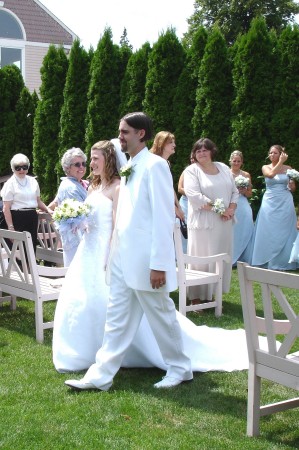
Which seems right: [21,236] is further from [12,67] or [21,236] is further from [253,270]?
[12,67]

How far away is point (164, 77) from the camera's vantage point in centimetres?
1296

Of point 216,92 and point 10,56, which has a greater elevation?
point 10,56

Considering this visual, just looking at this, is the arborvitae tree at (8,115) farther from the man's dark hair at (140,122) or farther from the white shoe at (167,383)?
the white shoe at (167,383)

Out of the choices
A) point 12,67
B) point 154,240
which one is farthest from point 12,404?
point 12,67

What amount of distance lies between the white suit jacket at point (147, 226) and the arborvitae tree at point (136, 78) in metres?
8.96

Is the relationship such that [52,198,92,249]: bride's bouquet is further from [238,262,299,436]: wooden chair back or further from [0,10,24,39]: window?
[0,10,24,39]: window

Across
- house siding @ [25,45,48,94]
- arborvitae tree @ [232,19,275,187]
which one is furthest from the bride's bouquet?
house siding @ [25,45,48,94]

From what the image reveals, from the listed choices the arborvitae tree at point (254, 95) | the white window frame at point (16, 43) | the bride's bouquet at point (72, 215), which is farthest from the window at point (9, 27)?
the bride's bouquet at point (72, 215)

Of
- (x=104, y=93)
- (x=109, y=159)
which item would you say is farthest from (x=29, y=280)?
(x=104, y=93)

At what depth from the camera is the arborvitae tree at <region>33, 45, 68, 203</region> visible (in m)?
15.0

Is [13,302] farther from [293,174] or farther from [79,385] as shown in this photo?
[293,174]

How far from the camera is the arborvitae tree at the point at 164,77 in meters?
12.9

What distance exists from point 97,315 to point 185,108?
7914mm

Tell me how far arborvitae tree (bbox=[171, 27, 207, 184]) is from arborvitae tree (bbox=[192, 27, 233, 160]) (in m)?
0.32
